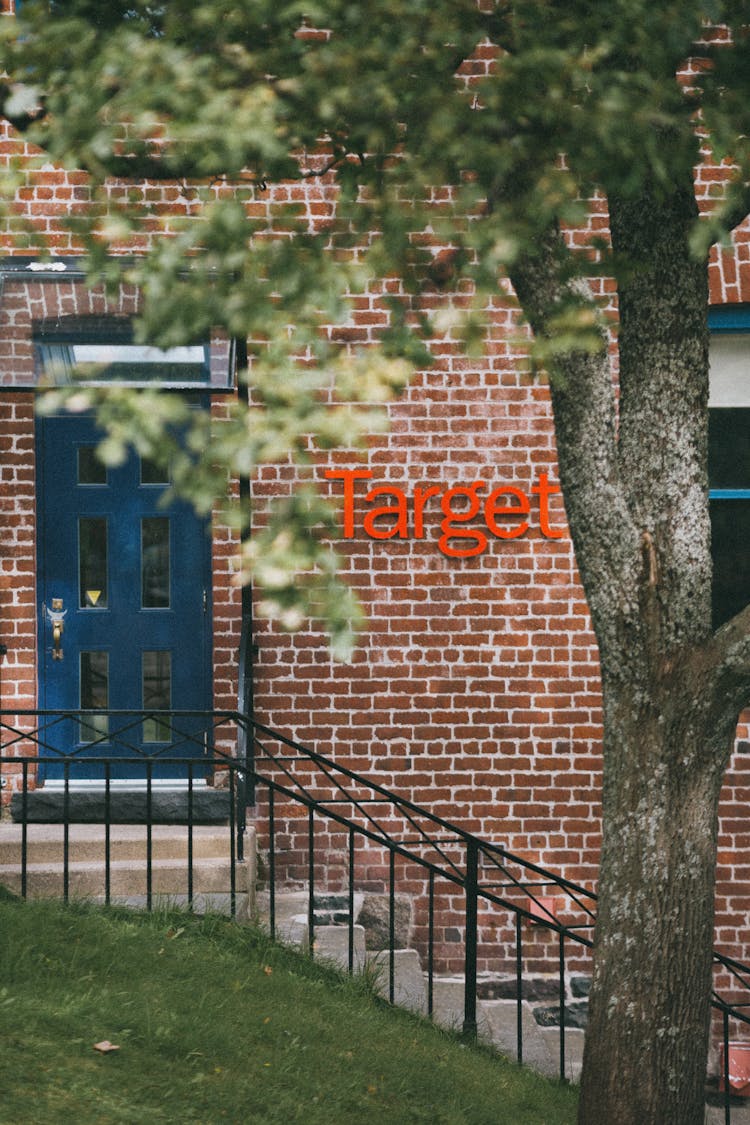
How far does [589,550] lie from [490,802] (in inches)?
149

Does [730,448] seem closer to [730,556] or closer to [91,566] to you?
[730,556]

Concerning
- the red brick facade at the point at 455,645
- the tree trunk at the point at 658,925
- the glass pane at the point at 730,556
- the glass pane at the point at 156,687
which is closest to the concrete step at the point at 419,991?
the red brick facade at the point at 455,645

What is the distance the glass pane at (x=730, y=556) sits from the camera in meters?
7.86

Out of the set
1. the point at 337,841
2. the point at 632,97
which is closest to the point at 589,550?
the point at 632,97

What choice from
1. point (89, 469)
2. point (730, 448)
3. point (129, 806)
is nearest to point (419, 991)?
point (129, 806)

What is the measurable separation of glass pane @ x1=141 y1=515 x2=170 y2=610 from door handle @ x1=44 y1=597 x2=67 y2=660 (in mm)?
500

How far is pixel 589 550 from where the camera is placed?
421 centimetres

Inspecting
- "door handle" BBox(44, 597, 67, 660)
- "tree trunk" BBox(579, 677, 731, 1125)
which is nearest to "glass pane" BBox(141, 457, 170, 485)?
"door handle" BBox(44, 597, 67, 660)

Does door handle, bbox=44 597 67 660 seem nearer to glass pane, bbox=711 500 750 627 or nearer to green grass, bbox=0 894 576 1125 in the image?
green grass, bbox=0 894 576 1125

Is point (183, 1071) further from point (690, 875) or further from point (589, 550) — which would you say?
point (589, 550)

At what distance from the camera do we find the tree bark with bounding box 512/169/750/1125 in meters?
4.08

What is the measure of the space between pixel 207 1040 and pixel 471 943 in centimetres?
193

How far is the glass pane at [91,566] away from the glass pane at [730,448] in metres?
3.82

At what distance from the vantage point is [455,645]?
304 inches
